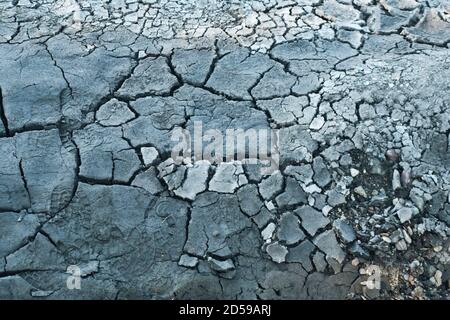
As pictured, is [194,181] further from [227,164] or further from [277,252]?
[277,252]

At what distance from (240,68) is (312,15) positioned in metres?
0.79

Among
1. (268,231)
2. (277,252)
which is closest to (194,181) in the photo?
(268,231)

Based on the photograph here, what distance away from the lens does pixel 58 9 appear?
3.98 m

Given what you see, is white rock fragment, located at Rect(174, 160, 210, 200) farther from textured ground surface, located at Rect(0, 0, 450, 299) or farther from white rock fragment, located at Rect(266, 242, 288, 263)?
white rock fragment, located at Rect(266, 242, 288, 263)

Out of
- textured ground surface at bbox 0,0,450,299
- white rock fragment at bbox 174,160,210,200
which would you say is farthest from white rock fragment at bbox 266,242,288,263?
white rock fragment at bbox 174,160,210,200

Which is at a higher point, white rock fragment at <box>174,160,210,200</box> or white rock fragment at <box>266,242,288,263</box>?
white rock fragment at <box>174,160,210,200</box>

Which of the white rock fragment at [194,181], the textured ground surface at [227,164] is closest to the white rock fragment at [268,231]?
the textured ground surface at [227,164]

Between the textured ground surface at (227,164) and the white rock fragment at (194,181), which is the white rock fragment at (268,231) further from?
the white rock fragment at (194,181)

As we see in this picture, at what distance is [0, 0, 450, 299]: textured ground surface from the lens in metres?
2.67

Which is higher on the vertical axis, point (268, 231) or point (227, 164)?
point (227, 164)

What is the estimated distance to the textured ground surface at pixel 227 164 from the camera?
267 centimetres

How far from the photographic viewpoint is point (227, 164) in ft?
9.82

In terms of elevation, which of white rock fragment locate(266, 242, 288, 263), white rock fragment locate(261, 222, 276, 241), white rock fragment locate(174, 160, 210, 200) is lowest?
white rock fragment locate(266, 242, 288, 263)
